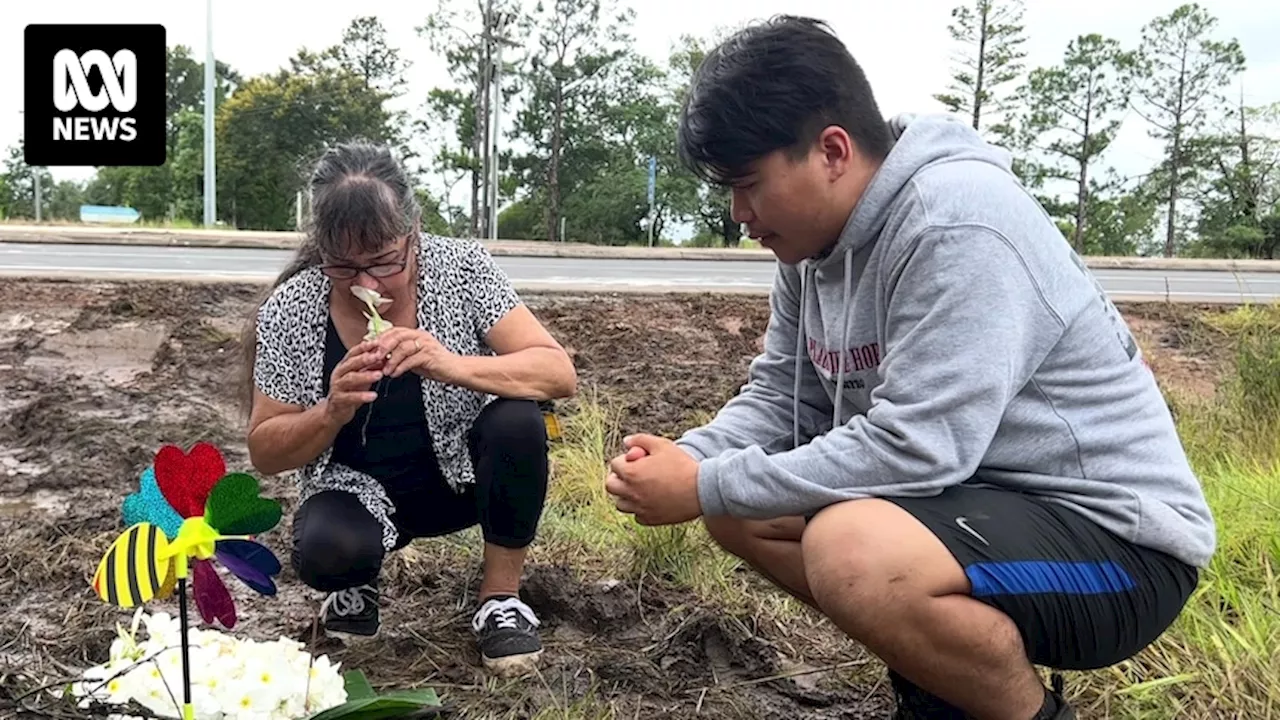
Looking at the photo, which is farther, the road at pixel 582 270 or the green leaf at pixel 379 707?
the road at pixel 582 270

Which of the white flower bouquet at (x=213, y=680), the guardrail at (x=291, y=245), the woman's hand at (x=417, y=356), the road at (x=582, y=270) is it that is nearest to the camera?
the white flower bouquet at (x=213, y=680)

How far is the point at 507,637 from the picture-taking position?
6.96ft

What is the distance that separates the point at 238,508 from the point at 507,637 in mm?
1115

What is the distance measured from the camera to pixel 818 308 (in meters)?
1.82

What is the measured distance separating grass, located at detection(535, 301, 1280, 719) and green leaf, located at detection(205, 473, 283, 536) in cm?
92

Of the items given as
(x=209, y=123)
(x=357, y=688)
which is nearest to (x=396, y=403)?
(x=357, y=688)

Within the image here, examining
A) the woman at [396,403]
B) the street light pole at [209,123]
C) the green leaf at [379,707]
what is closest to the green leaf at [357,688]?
the green leaf at [379,707]

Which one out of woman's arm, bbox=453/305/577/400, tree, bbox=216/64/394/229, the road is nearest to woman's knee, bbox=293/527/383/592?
woman's arm, bbox=453/305/577/400

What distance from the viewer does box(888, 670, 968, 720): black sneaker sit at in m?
1.64

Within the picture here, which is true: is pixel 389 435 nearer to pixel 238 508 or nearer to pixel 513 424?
pixel 513 424

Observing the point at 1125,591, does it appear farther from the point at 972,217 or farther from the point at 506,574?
the point at 506,574

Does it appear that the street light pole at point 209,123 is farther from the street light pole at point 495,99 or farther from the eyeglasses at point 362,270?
the eyeglasses at point 362,270

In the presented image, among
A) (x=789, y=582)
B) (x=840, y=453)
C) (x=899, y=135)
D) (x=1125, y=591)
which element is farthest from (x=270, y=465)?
(x=1125, y=591)

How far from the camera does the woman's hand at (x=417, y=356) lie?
6.24 feet
